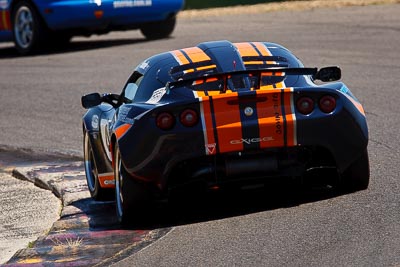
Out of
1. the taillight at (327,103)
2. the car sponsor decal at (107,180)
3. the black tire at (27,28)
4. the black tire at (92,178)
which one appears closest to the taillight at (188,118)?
the taillight at (327,103)

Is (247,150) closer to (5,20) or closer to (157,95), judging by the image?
(157,95)

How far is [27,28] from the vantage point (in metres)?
18.5

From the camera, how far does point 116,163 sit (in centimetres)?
775

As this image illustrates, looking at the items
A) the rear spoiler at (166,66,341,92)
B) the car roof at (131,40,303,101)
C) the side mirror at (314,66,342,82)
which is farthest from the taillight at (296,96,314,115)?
the car roof at (131,40,303,101)

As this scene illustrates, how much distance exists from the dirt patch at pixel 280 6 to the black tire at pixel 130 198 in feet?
43.5

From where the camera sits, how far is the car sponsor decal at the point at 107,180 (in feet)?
27.7

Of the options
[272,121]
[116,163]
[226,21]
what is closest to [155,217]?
[116,163]

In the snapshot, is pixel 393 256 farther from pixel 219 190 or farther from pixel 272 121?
pixel 219 190

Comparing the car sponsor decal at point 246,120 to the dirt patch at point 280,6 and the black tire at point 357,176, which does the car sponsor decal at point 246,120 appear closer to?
the black tire at point 357,176

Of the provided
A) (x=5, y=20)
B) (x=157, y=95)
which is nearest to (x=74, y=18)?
(x=5, y=20)

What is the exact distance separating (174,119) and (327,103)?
96 cm

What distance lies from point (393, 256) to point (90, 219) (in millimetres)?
2676

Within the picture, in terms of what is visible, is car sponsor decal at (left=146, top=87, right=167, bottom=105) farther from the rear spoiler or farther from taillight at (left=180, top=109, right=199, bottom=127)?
taillight at (left=180, top=109, right=199, bottom=127)

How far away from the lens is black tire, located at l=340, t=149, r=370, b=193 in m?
7.66
